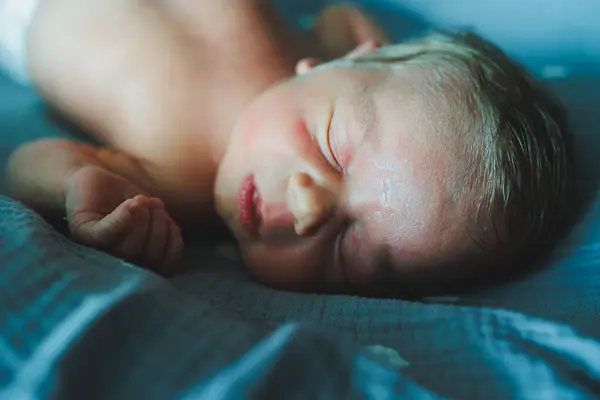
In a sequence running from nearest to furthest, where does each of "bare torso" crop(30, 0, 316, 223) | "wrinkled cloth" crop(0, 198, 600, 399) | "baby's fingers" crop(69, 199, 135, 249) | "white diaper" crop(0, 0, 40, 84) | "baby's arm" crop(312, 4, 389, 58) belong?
"wrinkled cloth" crop(0, 198, 600, 399) < "baby's fingers" crop(69, 199, 135, 249) < "bare torso" crop(30, 0, 316, 223) < "white diaper" crop(0, 0, 40, 84) < "baby's arm" crop(312, 4, 389, 58)

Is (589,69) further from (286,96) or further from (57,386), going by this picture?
(57,386)

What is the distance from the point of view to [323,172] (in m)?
0.87

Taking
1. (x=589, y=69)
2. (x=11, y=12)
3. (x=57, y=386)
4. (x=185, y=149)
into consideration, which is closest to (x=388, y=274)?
(x=185, y=149)

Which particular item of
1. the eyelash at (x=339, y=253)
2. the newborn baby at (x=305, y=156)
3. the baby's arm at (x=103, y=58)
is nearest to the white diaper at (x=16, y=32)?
the baby's arm at (x=103, y=58)

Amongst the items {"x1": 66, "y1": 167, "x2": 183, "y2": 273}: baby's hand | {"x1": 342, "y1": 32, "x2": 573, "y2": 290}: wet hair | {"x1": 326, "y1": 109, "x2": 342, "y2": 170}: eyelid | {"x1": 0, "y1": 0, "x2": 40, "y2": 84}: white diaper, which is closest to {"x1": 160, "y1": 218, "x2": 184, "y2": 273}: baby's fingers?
{"x1": 66, "y1": 167, "x2": 183, "y2": 273}: baby's hand

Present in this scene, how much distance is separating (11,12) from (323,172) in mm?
786

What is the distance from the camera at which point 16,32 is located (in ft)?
4.21

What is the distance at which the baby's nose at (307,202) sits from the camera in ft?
2.76

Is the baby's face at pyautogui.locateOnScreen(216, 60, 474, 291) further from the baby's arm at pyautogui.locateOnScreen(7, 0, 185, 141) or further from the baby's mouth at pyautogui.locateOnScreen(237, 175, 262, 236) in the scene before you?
the baby's arm at pyautogui.locateOnScreen(7, 0, 185, 141)

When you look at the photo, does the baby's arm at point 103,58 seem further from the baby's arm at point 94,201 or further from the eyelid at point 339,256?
the eyelid at point 339,256

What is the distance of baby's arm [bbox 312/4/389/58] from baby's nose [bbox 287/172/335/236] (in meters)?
0.61

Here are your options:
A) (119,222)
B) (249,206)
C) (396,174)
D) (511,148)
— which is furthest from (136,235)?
(511,148)

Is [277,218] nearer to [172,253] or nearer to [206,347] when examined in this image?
[172,253]

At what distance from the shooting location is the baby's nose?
2.76ft
